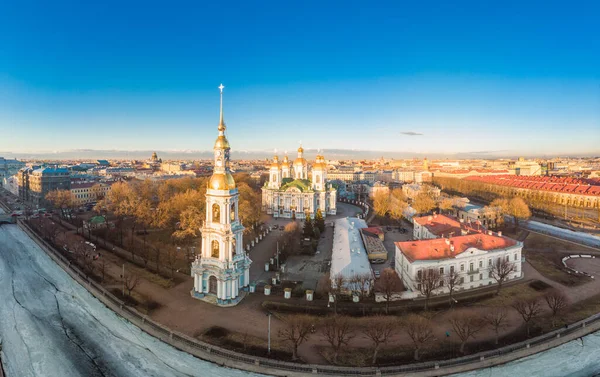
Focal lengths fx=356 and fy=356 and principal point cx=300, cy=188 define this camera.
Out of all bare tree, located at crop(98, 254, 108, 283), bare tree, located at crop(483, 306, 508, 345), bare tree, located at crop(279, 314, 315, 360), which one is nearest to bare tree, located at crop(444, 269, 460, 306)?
bare tree, located at crop(483, 306, 508, 345)

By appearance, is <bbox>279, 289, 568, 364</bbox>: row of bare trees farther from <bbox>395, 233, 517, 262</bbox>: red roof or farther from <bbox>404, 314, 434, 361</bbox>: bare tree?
<bbox>395, 233, 517, 262</bbox>: red roof

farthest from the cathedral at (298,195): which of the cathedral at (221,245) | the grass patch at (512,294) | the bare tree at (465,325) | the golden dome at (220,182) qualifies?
the bare tree at (465,325)

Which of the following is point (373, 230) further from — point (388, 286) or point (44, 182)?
point (44, 182)

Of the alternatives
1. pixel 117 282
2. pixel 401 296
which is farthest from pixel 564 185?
pixel 117 282

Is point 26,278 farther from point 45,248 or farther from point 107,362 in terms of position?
point 107,362

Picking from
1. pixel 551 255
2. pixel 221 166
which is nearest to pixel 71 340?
pixel 221 166
